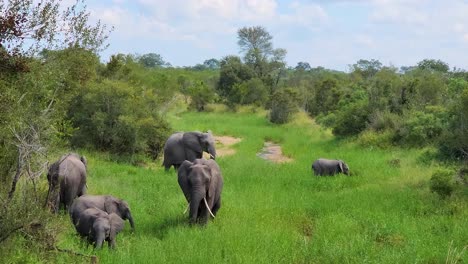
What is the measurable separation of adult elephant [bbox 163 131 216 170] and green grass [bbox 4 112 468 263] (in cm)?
48

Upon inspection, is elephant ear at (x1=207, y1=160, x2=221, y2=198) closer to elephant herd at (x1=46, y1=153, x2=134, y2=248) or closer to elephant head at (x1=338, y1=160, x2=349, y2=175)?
elephant herd at (x1=46, y1=153, x2=134, y2=248)

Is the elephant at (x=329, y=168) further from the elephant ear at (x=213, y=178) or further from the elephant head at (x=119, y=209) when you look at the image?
the elephant head at (x=119, y=209)

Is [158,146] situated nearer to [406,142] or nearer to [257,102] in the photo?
[406,142]

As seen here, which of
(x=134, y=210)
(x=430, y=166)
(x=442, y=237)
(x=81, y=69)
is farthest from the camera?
(x=430, y=166)

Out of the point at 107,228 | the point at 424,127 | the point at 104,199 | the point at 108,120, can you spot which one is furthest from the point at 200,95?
the point at 107,228

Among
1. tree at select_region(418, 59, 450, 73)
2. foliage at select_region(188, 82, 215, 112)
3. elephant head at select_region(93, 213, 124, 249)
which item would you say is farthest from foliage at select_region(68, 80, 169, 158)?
tree at select_region(418, 59, 450, 73)

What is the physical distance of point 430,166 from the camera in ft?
52.8

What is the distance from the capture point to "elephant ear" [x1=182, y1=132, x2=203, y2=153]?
17375 millimetres

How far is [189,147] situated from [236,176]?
1.90 meters

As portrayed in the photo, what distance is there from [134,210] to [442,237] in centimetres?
596

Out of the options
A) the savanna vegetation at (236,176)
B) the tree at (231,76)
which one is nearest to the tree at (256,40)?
the tree at (231,76)

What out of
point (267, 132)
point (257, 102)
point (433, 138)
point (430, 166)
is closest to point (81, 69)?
point (430, 166)

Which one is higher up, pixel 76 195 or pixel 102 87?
pixel 102 87

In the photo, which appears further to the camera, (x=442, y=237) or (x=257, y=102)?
(x=257, y=102)
